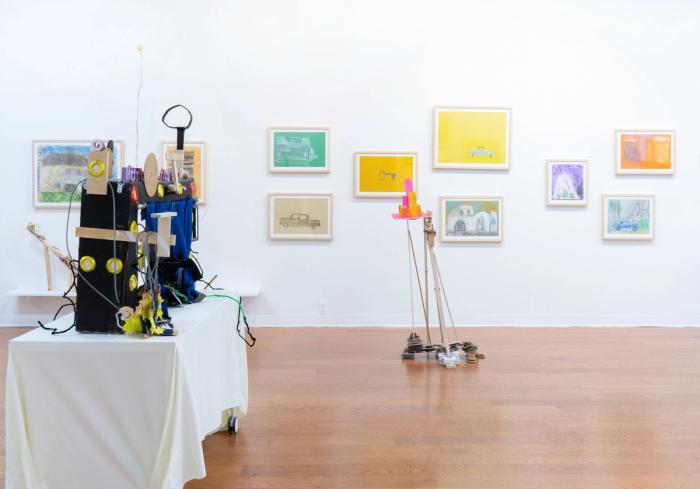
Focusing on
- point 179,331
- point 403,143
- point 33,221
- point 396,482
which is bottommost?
point 396,482

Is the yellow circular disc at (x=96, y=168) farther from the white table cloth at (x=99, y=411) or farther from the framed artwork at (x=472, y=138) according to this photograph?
the framed artwork at (x=472, y=138)

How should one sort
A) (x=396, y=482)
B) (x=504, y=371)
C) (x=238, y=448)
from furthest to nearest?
(x=504, y=371) → (x=238, y=448) → (x=396, y=482)

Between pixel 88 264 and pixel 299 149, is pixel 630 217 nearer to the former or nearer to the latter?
pixel 299 149

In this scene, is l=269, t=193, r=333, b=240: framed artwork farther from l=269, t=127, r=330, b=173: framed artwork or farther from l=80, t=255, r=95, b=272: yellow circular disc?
l=80, t=255, r=95, b=272: yellow circular disc

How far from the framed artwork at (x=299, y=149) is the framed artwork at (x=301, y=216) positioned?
27 cm

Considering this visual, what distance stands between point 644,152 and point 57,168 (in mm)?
5737

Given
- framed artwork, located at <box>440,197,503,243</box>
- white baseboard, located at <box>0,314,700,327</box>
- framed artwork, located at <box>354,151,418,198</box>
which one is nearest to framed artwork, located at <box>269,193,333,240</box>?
framed artwork, located at <box>354,151,418,198</box>

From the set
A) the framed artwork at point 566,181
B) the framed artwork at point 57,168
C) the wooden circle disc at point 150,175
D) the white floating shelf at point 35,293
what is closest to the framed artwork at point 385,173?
the framed artwork at point 566,181

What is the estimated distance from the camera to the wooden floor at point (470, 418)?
338 cm

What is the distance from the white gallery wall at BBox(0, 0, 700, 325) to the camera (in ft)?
23.2

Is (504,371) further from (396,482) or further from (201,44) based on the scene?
(201,44)

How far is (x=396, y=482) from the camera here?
129 inches

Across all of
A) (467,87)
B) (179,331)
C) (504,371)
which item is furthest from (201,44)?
(179,331)

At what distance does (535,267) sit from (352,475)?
4317mm
